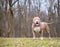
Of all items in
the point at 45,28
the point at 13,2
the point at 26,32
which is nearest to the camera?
the point at 45,28

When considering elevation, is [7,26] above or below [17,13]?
below

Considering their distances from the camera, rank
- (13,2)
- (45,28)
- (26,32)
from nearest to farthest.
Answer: (45,28) < (26,32) < (13,2)

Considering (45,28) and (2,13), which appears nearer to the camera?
(45,28)

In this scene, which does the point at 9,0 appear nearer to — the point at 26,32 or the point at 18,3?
the point at 18,3

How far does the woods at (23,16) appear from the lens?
1311 cm

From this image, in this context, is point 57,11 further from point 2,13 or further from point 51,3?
point 2,13

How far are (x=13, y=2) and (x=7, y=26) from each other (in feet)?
6.09

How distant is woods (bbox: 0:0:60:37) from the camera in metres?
13.1

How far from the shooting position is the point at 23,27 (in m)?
13.3

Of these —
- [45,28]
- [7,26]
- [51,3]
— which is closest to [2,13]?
[7,26]

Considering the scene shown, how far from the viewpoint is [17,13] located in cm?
1349

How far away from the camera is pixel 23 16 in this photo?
13531 millimetres

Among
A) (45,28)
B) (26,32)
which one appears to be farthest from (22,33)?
(45,28)

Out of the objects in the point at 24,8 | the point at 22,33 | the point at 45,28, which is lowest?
the point at 22,33
